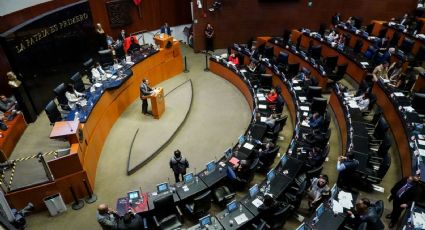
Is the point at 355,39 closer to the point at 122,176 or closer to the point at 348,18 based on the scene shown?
the point at 348,18

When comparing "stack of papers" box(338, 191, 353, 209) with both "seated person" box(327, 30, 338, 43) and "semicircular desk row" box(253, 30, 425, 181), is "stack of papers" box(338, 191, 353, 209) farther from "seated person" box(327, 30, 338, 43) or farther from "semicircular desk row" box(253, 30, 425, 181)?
"seated person" box(327, 30, 338, 43)

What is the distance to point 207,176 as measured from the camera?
8.77 m

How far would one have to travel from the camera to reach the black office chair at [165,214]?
7.65 meters

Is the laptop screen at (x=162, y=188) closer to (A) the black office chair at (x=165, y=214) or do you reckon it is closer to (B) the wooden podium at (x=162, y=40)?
(A) the black office chair at (x=165, y=214)

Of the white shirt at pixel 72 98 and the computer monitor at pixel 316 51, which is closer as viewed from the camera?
the white shirt at pixel 72 98

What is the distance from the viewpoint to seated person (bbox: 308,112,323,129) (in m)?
10.3

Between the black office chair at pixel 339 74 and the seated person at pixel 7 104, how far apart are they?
12.5 meters

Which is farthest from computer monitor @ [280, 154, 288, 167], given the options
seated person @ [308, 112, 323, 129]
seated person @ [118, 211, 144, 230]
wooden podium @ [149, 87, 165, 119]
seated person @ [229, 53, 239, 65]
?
seated person @ [229, 53, 239, 65]

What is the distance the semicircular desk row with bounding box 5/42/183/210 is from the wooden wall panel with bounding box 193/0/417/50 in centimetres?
499

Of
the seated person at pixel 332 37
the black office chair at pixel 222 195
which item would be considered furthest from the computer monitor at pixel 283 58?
the black office chair at pixel 222 195

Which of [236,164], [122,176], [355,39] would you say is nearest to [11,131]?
[122,176]

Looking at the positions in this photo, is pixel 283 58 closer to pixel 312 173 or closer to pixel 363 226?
pixel 312 173

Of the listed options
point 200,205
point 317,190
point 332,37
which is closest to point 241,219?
point 200,205

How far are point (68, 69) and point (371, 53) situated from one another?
44.5ft
